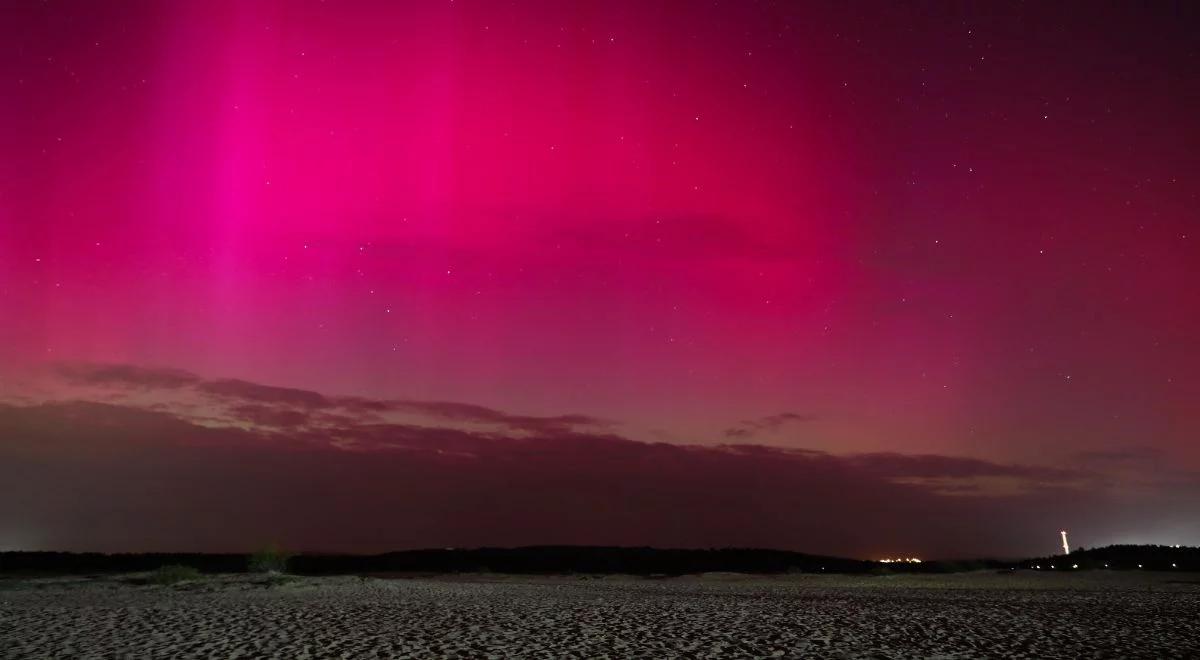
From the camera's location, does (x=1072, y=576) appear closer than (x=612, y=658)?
No

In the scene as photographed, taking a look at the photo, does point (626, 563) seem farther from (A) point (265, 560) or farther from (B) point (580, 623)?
(B) point (580, 623)

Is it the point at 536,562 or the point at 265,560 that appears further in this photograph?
the point at 536,562

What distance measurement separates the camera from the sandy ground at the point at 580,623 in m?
18.4

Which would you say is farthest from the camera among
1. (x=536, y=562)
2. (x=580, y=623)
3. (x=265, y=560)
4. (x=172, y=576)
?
(x=536, y=562)

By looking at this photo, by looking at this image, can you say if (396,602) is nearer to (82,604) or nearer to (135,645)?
(82,604)

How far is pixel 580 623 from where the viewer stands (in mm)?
24516

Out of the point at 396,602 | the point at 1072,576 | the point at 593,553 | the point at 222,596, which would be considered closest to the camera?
the point at 396,602

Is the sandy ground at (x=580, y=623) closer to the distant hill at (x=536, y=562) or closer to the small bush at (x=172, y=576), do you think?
the small bush at (x=172, y=576)

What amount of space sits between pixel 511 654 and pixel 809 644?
7243 mm

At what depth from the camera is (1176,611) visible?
93.2 ft

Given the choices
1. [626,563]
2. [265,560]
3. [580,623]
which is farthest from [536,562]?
[580,623]

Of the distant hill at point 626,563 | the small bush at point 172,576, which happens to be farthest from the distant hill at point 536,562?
the small bush at point 172,576

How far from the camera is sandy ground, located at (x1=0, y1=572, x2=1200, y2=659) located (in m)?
18.4

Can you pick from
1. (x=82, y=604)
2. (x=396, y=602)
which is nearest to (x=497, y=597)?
(x=396, y=602)
